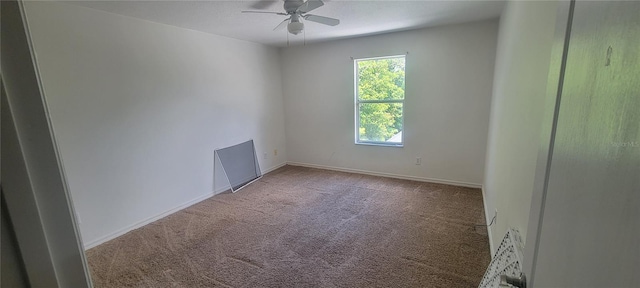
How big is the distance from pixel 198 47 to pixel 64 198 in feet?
11.5

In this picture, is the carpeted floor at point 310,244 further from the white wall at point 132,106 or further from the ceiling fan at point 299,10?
the ceiling fan at point 299,10

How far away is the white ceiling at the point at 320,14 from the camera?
2490mm

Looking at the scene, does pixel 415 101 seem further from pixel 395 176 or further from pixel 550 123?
pixel 550 123

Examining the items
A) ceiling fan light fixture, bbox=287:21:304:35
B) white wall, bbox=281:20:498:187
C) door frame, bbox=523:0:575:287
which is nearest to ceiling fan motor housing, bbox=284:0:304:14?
ceiling fan light fixture, bbox=287:21:304:35

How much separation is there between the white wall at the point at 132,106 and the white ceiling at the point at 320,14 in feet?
0.77

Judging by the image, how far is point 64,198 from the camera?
45 cm

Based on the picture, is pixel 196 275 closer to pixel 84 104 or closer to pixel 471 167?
pixel 84 104

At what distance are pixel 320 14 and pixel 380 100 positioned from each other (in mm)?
1855

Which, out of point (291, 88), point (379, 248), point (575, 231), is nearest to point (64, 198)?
point (575, 231)

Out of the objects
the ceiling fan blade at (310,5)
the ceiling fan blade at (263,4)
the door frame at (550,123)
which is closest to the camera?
the door frame at (550,123)

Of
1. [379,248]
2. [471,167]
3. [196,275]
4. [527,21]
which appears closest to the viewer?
[527,21]

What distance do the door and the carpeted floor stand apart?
5.57 ft

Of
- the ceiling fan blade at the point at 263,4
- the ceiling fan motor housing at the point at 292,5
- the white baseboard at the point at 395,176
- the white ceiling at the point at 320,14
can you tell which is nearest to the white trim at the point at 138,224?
the white baseboard at the point at 395,176

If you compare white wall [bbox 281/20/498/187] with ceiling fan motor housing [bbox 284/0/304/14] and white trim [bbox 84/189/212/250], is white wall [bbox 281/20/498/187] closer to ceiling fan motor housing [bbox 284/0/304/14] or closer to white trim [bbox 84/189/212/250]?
ceiling fan motor housing [bbox 284/0/304/14]
